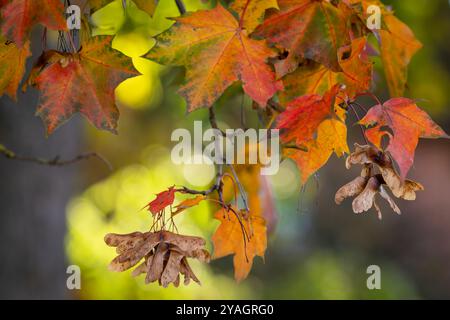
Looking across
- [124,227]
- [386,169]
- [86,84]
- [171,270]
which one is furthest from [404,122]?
[124,227]

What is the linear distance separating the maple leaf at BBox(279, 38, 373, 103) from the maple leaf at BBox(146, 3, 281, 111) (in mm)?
75

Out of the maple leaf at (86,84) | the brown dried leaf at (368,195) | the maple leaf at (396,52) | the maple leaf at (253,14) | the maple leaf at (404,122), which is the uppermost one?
the maple leaf at (396,52)

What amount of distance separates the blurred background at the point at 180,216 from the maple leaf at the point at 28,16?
762 mm

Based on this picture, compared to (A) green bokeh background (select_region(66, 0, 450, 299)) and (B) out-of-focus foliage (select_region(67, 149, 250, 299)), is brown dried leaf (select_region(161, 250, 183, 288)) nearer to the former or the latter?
(A) green bokeh background (select_region(66, 0, 450, 299))

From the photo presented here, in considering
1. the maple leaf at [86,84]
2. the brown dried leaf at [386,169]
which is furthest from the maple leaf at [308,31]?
the maple leaf at [86,84]

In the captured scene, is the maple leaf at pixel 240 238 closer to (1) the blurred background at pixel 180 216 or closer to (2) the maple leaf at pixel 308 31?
(2) the maple leaf at pixel 308 31

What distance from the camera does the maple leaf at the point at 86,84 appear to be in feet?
3.41

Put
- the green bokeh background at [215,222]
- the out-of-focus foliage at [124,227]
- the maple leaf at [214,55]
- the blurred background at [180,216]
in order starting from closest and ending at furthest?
1. the maple leaf at [214,55]
2. the blurred background at [180,216]
3. the green bokeh background at [215,222]
4. the out-of-focus foliage at [124,227]

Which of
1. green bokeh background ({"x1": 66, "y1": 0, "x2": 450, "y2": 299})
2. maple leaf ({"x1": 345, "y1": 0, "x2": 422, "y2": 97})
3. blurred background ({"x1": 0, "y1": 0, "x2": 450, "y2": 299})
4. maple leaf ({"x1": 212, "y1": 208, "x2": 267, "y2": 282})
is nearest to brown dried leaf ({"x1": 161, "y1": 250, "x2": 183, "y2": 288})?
maple leaf ({"x1": 212, "y1": 208, "x2": 267, "y2": 282})

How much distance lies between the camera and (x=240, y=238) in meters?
1.18

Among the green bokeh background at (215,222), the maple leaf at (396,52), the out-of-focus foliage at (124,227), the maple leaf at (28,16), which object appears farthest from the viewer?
the out-of-focus foliage at (124,227)

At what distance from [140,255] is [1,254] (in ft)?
4.44

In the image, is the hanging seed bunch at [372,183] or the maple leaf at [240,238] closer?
the hanging seed bunch at [372,183]

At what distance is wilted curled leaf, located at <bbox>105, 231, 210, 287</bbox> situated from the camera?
945mm
